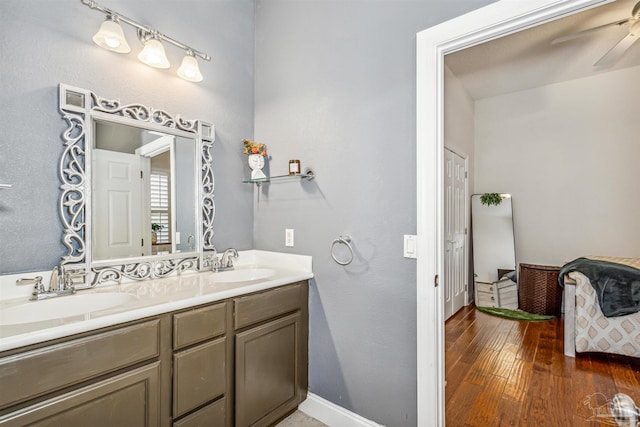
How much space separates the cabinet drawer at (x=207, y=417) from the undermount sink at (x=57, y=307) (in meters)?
0.57

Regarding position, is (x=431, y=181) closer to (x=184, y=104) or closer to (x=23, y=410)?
(x=184, y=104)

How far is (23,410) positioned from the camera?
37.6 inches

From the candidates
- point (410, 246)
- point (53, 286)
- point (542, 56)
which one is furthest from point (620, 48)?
point (53, 286)

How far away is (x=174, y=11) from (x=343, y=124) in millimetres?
1249

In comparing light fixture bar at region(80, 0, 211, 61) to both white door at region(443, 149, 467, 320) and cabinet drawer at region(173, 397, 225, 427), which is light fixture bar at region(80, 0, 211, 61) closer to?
cabinet drawer at region(173, 397, 225, 427)

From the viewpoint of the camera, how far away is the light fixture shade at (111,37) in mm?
1530

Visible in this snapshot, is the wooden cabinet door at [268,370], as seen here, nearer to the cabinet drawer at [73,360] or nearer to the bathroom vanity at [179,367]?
the bathroom vanity at [179,367]

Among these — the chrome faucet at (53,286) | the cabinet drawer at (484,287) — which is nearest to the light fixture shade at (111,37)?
the chrome faucet at (53,286)

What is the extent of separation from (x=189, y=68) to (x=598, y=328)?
3614 mm

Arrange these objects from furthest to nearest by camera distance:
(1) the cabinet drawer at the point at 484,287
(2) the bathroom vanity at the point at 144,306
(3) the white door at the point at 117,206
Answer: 1. (1) the cabinet drawer at the point at 484,287
2. (3) the white door at the point at 117,206
3. (2) the bathroom vanity at the point at 144,306

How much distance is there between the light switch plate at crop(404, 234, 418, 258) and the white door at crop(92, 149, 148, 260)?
1.47m

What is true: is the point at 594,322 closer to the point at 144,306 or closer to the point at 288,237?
the point at 288,237

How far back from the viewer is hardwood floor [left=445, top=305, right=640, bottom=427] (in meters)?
1.89

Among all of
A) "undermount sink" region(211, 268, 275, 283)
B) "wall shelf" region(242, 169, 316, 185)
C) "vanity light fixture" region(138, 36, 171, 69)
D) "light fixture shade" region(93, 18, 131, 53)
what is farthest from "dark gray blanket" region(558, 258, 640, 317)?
Answer: "light fixture shade" region(93, 18, 131, 53)
